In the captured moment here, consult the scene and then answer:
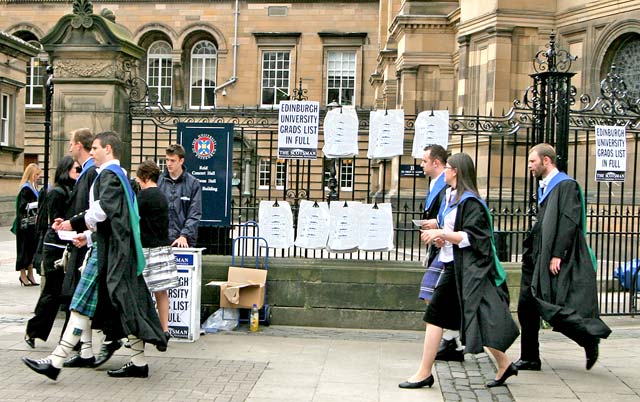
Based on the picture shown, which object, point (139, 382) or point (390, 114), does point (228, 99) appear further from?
point (139, 382)

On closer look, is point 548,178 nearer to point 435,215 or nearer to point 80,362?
point 435,215

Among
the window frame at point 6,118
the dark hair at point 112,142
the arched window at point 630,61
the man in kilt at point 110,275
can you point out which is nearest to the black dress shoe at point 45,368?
the man in kilt at point 110,275

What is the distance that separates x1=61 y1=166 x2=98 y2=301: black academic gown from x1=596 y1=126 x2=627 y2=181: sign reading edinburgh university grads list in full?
236 inches

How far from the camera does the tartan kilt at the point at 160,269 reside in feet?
25.4

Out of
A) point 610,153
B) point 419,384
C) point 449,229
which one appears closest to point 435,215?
point 449,229

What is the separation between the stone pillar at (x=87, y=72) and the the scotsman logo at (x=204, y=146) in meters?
0.90

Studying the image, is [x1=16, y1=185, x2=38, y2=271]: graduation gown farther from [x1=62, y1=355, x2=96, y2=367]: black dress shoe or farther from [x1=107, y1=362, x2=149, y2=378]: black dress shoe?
[x1=107, y1=362, x2=149, y2=378]: black dress shoe

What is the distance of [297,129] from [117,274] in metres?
3.62

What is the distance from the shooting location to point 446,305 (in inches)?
274

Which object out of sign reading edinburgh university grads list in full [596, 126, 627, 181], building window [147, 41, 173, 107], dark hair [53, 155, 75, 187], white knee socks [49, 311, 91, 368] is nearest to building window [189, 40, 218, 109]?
building window [147, 41, 173, 107]

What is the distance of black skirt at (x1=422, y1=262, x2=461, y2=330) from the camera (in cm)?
688

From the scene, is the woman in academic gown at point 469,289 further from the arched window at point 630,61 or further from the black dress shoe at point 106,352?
the arched window at point 630,61

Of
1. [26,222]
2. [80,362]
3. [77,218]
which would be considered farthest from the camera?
[26,222]

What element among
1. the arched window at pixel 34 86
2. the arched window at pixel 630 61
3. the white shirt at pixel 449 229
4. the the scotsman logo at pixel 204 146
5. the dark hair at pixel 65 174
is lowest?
the white shirt at pixel 449 229
